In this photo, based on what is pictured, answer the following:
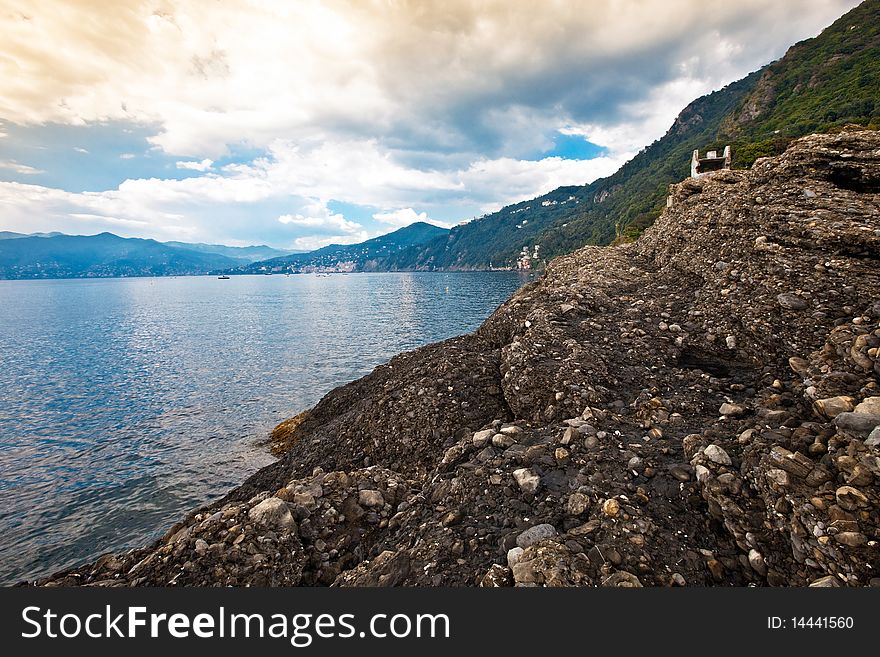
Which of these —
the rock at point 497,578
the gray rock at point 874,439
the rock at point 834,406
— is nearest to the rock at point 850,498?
the gray rock at point 874,439

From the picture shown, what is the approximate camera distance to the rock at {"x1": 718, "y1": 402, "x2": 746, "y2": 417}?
6.58m

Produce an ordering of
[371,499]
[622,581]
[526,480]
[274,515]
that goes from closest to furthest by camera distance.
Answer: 1. [622,581]
2. [526,480]
3. [274,515]
4. [371,499]

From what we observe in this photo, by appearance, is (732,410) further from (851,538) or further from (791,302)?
(791,302)

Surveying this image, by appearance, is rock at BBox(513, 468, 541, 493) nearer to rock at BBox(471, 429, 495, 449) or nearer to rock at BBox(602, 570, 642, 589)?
rock at BBox(471, 429, 495, 449)

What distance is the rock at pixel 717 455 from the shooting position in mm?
5422

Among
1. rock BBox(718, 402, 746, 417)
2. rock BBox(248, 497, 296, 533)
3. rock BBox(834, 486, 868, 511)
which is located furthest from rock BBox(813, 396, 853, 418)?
rock BBox(248, 497, 296, 533)

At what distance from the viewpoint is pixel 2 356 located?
51875 mm

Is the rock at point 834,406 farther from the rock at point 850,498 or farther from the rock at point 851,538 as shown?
the rock at point 851,538

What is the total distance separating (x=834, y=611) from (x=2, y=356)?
78.0 metres

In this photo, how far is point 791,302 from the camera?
820cm

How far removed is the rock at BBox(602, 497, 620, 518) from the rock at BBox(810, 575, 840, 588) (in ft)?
6.08

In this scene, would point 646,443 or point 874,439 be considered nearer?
point 874,439

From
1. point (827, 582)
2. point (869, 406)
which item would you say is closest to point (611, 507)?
point (827, 582)

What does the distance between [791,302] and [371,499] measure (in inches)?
369
